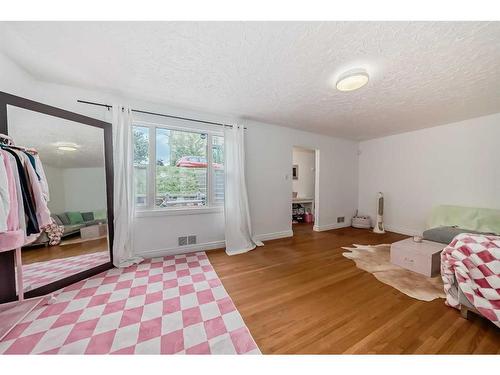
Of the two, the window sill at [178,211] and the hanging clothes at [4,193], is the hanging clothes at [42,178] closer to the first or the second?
the hanging clothes at [4,193]

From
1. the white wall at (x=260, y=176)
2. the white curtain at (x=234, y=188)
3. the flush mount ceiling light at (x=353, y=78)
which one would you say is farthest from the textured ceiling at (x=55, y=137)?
the flush mount ceiling light at (x=353, y=78)

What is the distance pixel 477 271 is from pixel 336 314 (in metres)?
1.06

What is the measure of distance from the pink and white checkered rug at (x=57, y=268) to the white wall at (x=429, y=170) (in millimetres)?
5458

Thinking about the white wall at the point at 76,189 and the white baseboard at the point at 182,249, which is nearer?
the white wall at the point at 76,189

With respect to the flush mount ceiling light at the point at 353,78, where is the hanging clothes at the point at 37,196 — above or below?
below

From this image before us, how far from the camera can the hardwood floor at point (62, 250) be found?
169cm

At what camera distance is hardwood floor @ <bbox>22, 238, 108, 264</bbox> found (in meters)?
1.69

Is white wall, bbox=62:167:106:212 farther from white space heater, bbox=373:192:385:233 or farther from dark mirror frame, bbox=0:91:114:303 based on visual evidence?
white space heater, bbox=373:192:385:233

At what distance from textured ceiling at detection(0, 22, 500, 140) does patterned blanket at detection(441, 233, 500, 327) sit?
5.22 feet

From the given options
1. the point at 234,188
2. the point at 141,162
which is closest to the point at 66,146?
the point at 141,162

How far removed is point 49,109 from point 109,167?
0.75m

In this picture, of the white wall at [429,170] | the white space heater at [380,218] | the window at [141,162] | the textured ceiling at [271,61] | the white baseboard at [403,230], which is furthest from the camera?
the white space heater at [380,218]

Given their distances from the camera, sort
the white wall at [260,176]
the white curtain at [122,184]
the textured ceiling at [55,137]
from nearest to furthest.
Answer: the textured ceiling at [55,137], the white wall at [260,176], the white curtain at [122,184]
